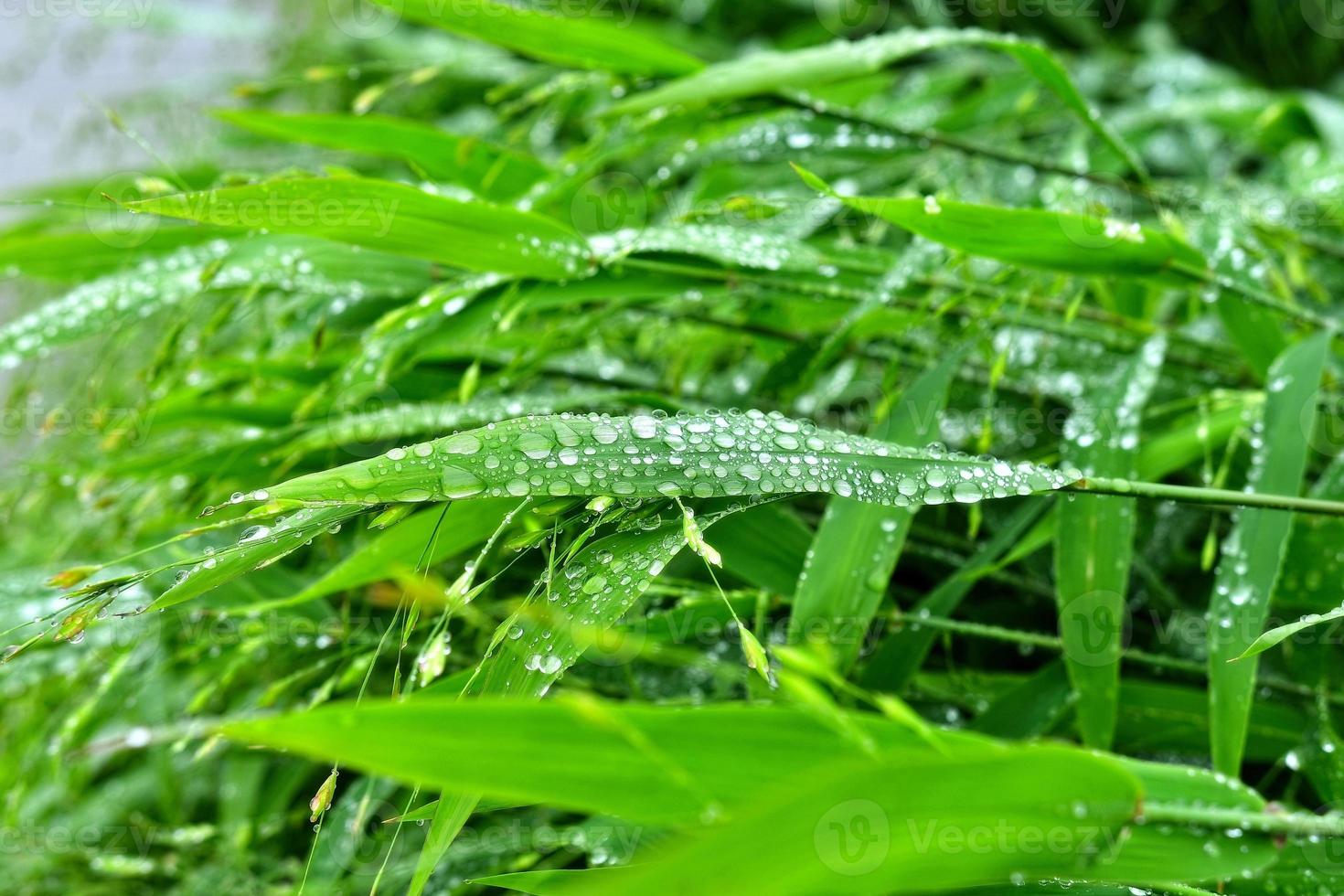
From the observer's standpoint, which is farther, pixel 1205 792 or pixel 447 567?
pixel 447 567

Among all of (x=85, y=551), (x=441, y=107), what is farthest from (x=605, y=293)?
(x=441, y=107)

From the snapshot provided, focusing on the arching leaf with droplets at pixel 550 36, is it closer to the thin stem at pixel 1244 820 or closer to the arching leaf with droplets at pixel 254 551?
the arching leaf with droplets at pixel 254 551

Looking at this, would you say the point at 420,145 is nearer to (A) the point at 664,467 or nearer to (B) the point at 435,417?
(B) the point at 435,417

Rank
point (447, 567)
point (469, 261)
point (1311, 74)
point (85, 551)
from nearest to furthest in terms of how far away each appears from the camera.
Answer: point (469, 261)
point (447, 567)
point (85, 551)
point (1311, 74)

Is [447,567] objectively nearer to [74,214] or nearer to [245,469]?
[245,469]

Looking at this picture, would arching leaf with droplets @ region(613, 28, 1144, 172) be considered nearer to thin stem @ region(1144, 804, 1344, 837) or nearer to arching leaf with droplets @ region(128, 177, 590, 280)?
arching leaf with droplets @ region(128, 177, 590, 280)

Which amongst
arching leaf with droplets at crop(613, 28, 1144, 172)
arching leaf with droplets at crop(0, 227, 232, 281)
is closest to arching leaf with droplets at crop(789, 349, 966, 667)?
arching leaf with droplets at crop(613, 28, 1144, 172)

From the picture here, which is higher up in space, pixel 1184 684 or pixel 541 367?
pixel 541 367
